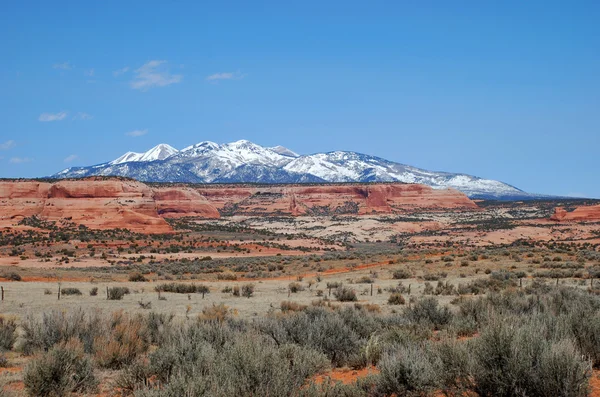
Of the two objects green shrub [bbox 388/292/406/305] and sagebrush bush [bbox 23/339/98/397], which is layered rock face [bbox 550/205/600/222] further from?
sagebrush bush [bbox 23/339/98/397]

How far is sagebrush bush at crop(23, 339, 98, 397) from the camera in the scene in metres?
7.15

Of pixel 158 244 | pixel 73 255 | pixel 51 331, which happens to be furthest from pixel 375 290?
pixel 158 244

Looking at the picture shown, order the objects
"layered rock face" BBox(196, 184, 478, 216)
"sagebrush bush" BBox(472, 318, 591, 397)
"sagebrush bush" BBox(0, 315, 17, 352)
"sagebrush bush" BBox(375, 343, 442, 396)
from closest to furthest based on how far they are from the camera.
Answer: "sagebrush bush" BBox(472, 318, 591, 397)
"sagebrush bush" BBox(375, 343, 442, 396)
"sagebrush bush" BBox(0, 315, 17, 352)
"layered rock face" BBox(196, 184, 478, 216)

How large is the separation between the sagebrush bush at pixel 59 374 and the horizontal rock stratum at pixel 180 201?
63.8m

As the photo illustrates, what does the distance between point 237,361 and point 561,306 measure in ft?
30.0

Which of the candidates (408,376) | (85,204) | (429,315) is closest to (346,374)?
(408,376)

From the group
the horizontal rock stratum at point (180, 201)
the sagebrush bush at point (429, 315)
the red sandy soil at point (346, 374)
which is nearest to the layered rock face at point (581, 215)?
the horizontal rock stratum at point (180, 201)

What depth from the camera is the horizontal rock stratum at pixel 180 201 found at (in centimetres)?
7325

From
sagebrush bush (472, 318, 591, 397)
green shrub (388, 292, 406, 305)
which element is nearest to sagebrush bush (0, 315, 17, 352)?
sagebrush bush (472, 318, 591, 397)

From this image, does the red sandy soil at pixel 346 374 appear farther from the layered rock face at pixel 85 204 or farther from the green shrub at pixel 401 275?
the layered rock face at pixel 85 204

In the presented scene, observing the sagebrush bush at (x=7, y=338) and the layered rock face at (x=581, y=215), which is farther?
the layered rock face at (x=581, y=215)

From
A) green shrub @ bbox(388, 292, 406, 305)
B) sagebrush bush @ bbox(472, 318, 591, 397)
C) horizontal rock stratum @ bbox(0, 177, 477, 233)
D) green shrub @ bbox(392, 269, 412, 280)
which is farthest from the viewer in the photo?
horizontal rock stratum @ bbox(0, 177, 477, 233)

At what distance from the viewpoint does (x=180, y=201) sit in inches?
4651

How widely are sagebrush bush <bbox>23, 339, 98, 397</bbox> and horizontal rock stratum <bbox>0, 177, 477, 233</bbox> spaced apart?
6383cm
